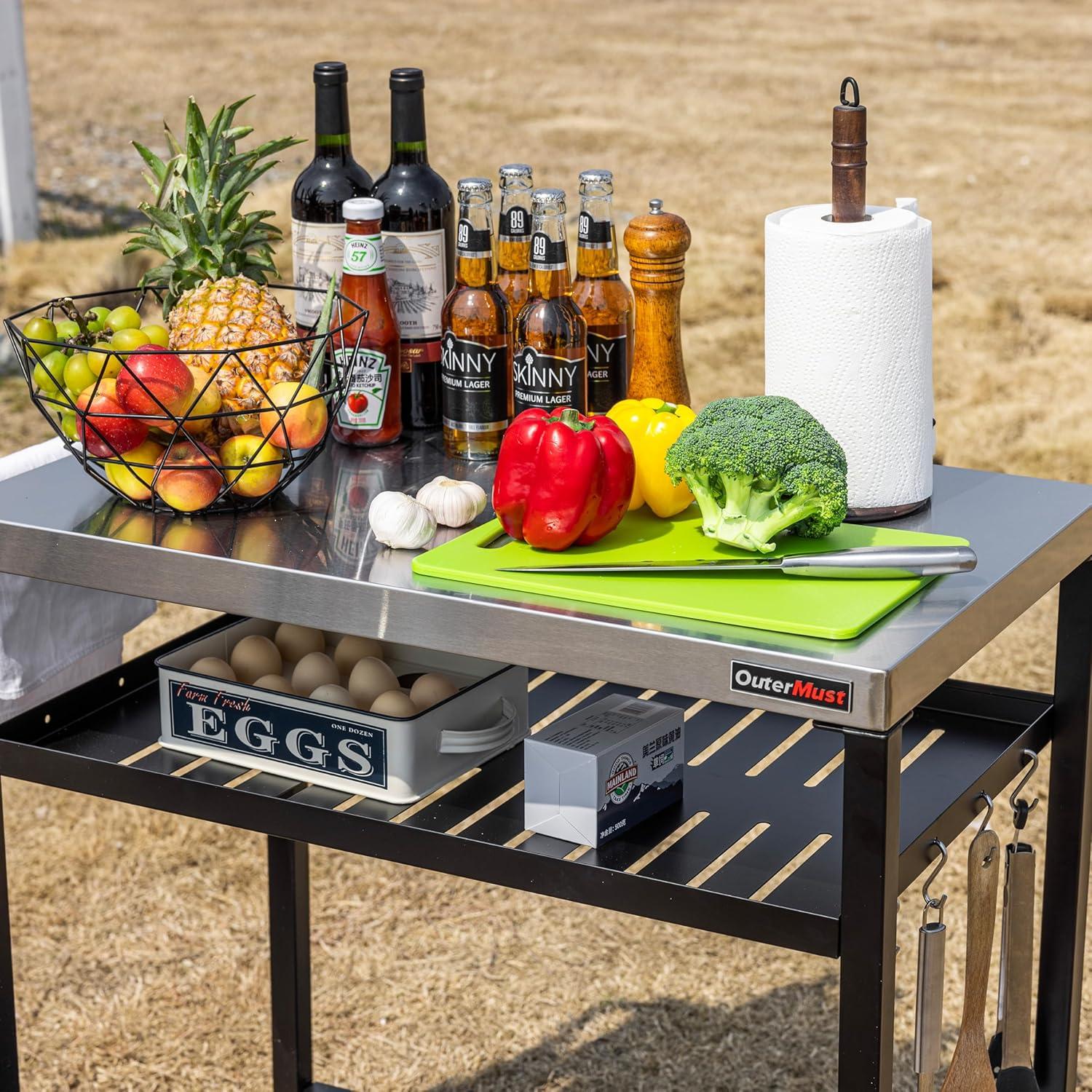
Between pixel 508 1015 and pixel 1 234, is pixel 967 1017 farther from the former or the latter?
pixel 1 234

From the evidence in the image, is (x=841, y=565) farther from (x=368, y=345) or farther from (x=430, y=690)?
(x=368, y=345)

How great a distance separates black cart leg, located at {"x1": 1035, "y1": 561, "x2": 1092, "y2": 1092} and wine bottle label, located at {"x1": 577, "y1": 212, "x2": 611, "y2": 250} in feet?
1.91

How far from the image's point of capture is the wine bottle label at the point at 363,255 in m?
1.70

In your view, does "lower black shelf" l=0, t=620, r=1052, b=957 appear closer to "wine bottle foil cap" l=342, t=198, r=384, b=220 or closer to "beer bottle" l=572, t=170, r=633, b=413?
"beer bottle" l=572, t=170, r=633, b=413

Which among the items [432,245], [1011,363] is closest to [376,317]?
[432,245]

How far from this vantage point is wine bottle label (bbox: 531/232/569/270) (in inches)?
62.6

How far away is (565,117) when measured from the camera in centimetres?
693

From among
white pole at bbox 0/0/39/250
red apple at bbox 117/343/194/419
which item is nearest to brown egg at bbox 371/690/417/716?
red apple at bbox 117/343/194/419

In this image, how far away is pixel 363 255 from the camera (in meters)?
1.71

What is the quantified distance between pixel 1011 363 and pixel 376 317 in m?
3.85

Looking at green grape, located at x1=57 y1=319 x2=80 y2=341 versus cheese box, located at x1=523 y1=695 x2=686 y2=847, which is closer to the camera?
cheese box, located at x1=523 y1=695 x2=686 y2=847

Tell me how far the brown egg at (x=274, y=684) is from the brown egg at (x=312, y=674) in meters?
0.01

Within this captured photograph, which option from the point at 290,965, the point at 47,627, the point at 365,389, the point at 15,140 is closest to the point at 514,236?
the point at 365,389

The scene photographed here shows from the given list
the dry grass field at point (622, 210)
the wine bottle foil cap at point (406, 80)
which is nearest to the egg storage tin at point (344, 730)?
the wine bottle foil cap at point (406, 80)
